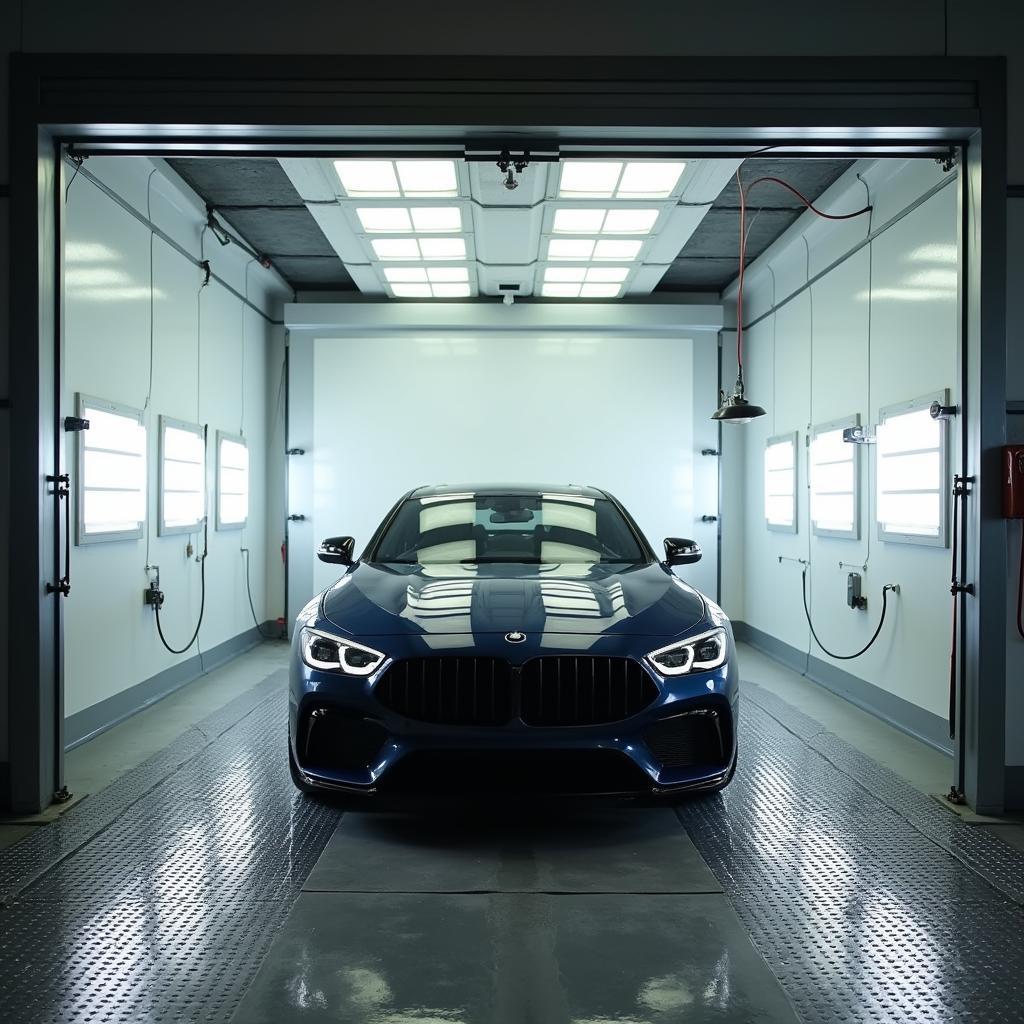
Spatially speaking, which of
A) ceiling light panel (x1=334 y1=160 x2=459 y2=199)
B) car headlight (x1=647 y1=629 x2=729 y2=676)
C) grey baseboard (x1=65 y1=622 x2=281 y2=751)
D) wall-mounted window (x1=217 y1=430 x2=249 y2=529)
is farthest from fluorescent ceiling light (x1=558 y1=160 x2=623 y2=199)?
grey baseboard (x1=65 y1=622 x2=281 y2=751)

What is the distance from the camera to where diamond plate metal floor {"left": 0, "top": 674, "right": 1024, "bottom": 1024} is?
239 centimetres

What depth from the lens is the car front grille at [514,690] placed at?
3.27 metres

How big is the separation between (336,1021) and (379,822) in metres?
1.58

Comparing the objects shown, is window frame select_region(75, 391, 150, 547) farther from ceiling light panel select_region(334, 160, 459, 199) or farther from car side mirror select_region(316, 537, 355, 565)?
ceiling light panel select_region(334, 160, 459, 199)

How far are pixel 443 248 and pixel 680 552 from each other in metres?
4.35

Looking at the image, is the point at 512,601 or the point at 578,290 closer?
the point at 512,601

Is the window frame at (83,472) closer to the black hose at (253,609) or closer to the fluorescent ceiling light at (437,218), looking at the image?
the fluorescent ceiling light at (437,218)

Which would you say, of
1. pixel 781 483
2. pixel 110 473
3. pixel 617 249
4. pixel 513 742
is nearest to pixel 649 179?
pixel 617 249

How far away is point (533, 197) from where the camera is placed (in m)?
6.42

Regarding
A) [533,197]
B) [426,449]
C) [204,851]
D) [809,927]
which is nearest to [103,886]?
[204,851]

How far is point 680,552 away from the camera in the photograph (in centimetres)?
443

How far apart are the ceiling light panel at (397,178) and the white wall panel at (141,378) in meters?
1.39

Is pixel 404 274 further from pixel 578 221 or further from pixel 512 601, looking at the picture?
pixel 512 601

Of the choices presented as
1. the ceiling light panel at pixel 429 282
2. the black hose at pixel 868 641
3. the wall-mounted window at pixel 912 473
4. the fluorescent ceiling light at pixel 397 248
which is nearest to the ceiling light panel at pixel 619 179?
the fluorescent ceiling light at pixel 397 248
